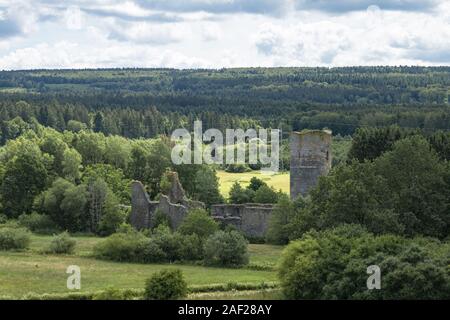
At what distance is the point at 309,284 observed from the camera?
39.6 meters

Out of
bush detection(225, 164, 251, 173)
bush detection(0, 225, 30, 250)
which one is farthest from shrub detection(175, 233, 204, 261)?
bush detection(225, 164, 251, 173)

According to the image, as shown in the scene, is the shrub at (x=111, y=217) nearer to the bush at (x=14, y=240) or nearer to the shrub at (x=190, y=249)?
the bush at (x=14, y=240)

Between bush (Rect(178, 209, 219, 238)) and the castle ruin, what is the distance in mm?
3918

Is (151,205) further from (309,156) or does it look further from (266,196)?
A: (309,156)

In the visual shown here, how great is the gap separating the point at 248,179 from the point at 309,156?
4107 cm

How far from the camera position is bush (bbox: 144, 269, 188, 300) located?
39938 millimetres

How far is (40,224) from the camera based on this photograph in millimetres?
77000

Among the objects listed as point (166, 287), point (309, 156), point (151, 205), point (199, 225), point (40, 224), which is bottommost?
point (40, 224)

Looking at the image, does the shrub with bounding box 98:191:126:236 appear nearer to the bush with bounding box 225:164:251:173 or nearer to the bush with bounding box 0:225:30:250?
the bush with bounding box 0:225:30:250

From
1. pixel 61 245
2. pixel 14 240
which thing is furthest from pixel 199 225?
pixel 14 240

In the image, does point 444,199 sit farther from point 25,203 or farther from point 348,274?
point 25,203

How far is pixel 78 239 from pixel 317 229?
26.6 metres

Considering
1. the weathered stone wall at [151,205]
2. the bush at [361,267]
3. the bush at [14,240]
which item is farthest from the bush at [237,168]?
the bush at [361,267]
